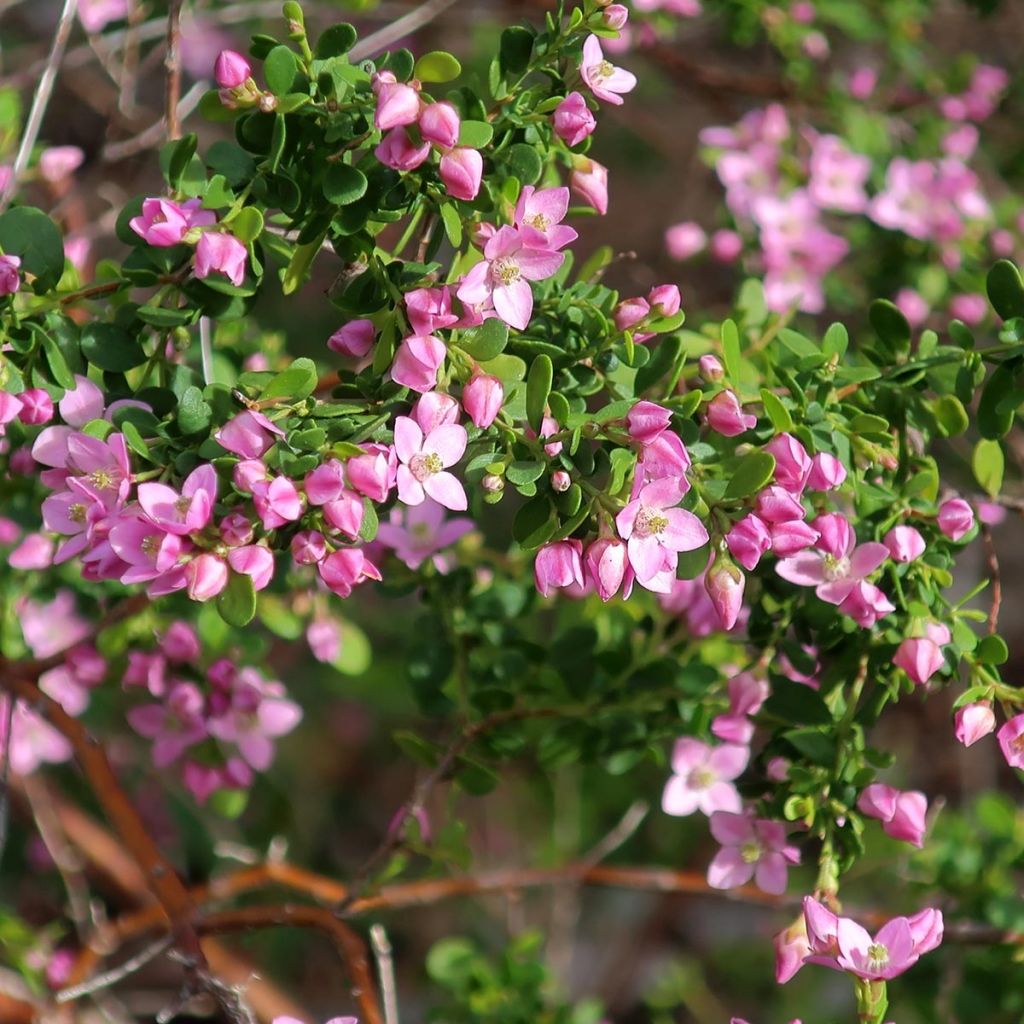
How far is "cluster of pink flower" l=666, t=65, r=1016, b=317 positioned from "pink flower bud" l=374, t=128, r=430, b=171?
917 mm

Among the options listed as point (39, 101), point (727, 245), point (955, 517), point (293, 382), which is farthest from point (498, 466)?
point (727, 245)

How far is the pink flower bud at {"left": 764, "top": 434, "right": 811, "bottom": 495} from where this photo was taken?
2.80 ft

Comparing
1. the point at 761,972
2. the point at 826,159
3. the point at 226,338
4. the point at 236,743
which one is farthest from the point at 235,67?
the point at 761,972

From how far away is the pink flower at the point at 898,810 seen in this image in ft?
3.26

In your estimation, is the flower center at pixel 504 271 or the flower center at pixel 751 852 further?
the flower center at pixel 751 852

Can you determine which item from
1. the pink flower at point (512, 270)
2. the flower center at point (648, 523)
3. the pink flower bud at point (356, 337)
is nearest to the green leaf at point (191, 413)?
the pink flower bud at point (356, 337)

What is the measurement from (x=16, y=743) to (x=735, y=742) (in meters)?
1.01

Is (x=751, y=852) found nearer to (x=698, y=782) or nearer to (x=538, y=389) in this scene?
(x=698, y=782)

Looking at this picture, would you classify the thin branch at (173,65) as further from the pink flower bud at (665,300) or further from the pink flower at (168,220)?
the pink flower bud at (665,300)

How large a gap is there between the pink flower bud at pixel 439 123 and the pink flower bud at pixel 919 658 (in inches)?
19.4

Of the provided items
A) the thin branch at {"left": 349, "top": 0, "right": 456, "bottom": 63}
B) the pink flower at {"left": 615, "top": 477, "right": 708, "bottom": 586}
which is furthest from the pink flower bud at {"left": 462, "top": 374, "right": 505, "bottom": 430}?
the thin branch at {"left": 349, "top": 0, "right": 456, "bottom": 63}

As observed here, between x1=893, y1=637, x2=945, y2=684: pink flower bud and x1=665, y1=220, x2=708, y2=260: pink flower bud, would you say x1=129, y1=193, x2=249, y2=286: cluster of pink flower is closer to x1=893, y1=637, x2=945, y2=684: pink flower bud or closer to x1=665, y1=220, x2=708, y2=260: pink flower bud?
x1=893, y1=637, x2=945, y2=684: pink flower bud

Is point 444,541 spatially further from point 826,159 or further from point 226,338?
point 826,159

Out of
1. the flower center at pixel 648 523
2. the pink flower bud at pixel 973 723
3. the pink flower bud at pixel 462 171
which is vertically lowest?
the pink flower bud at pixel 973 723
